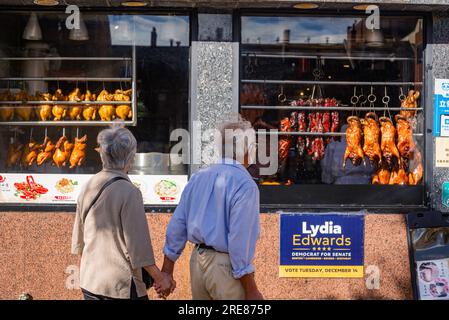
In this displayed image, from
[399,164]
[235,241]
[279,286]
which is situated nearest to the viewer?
[235,241]

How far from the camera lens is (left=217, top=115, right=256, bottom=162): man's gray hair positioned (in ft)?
14.9

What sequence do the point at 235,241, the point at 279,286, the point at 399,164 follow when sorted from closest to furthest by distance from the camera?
the point at 235,241, the point at 279,286, the point at 399,164

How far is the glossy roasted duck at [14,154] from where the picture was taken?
726 cm

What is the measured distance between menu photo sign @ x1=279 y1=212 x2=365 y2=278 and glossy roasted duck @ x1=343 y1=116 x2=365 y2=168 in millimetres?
683

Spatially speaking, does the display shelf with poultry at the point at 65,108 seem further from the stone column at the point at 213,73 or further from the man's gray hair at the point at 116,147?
the man's gray hair at the point at 116,147

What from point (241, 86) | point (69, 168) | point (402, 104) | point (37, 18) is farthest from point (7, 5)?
point (402, 104)

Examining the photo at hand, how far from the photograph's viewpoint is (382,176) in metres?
7.27

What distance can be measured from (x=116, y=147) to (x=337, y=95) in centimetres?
365

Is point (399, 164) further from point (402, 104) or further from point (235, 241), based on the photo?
point (235, 241)

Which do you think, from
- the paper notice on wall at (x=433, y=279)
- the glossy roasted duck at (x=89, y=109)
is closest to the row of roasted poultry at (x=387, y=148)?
the paper notice on wall at (x=433, y=279)

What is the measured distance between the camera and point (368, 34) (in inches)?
293

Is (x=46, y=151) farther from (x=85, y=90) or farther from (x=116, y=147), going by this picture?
(x=116, y=147)

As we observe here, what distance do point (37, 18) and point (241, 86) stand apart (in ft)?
7.72

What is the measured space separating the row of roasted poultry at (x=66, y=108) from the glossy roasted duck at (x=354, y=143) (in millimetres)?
2394
